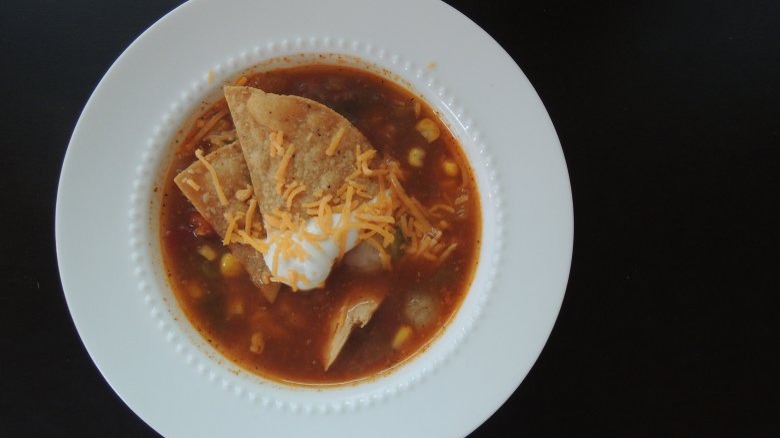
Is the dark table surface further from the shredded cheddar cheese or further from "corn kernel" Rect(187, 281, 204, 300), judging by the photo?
the shredded cheddar cheese

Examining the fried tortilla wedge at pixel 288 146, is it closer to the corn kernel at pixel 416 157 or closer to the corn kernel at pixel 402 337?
the corn kernel at pixel 416 157

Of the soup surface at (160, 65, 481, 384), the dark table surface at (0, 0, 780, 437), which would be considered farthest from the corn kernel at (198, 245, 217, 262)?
the dark table surface at (0, 0, 780, 437)

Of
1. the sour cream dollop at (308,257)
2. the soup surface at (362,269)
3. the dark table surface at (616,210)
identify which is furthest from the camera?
the dark table surface at (616,210)

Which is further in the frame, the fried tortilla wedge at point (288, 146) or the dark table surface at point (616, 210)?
the dark table surface at point (616, 210)

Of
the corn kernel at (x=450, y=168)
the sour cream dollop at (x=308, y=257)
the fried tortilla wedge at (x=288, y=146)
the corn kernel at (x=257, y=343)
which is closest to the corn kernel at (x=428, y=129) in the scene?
the corn kernel at (x=450, y=168)

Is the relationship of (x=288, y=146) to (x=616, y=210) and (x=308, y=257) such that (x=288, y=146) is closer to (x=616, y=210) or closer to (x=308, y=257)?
(x=308, y=257)

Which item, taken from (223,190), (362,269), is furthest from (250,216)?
(362,269)

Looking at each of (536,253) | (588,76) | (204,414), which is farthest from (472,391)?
(588,76)

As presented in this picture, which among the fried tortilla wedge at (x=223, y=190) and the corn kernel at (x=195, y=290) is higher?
the fried tortilla wedge at (x=223, y=190)
